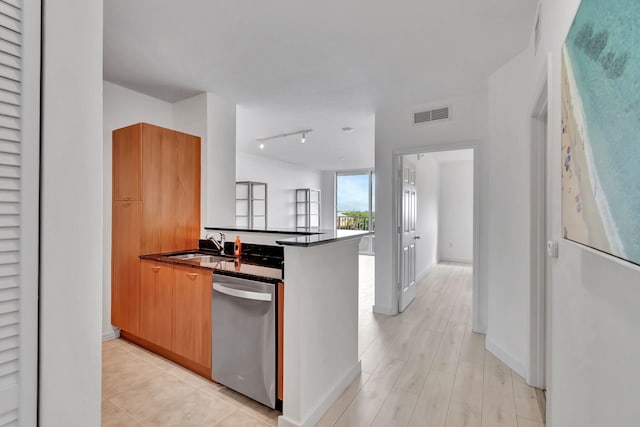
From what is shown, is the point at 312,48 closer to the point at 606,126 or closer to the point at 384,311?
the point at 606,126

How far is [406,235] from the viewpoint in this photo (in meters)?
4.16

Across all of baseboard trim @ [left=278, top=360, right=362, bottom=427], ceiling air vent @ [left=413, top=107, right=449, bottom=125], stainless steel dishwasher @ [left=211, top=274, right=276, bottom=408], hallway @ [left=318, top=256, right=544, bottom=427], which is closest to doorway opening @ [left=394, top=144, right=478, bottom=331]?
ceiling air vent @ [left=413, top=107, right=449, bottom=125]

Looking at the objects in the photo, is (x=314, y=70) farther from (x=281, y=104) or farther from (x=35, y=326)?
(x=35, y=326)

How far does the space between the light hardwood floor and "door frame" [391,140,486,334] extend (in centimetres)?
36

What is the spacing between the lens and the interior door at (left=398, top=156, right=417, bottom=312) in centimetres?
391

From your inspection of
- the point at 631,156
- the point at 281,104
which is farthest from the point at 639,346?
the point at 281,104

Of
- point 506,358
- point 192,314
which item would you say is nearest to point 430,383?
point 506,358

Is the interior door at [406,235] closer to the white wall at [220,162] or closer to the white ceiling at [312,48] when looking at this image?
the white ceiling at [312,48]

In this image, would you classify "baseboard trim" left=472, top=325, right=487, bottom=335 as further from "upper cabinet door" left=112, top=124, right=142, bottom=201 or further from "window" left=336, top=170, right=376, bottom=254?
"window" left=336, top=170, right=376, bottom=254

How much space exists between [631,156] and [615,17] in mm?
311

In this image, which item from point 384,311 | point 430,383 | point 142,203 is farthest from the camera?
point 384,311

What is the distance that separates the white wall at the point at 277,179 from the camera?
6773 mm

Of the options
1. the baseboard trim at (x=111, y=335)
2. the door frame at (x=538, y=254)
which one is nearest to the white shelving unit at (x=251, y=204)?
the baseboard trim at (x=111, y=335)

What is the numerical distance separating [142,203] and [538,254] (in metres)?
3.45
